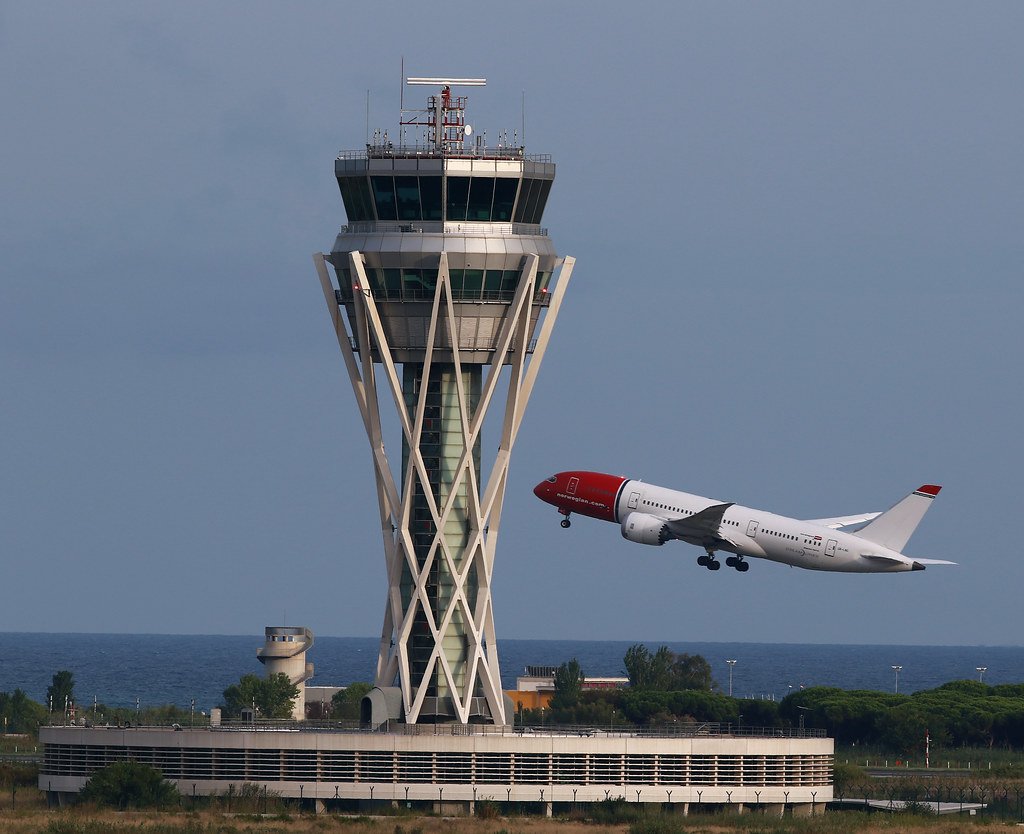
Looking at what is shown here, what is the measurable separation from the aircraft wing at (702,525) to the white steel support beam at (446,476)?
18.8m

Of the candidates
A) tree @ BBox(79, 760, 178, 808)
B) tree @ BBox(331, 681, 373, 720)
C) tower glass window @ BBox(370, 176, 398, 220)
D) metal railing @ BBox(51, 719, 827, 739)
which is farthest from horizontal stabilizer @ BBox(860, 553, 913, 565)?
tree @ BBox(331, 681, 373, 720)

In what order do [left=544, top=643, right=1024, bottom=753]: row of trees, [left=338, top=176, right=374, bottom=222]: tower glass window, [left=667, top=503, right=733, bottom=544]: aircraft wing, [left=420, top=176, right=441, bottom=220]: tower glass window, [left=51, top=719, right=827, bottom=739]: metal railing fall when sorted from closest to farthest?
[left=51, top=719, right=827, bottom=739]: metal railing, [left=420, top=176, right=441, bottom=220]: tower glass window, [left=338, top=176, right=374, bottom=222]: tower glass window, [left=667, top=503, right=733, bottom=544]: aircraft wing, [left=544, top=643, right=1024, bottom=753]: row of trees

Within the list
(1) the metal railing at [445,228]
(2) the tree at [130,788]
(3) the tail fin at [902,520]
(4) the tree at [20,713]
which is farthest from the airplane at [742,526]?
(4) the tree at [20,713]

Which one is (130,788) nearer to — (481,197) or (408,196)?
(408,196)

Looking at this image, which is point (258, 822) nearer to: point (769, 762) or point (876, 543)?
point (769, 762)

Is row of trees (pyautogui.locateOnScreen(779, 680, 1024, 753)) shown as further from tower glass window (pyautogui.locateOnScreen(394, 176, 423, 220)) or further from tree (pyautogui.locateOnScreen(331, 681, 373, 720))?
tower glass window (pyautogui.locateOnScreen(394, 176, 423, 220))

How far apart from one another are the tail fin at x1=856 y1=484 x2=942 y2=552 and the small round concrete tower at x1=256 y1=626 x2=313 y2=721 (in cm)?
5700

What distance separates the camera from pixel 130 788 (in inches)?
4134

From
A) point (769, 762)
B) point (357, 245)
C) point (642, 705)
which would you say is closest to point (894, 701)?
point (642, 705)

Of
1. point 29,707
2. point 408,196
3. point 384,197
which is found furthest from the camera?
point 29,707

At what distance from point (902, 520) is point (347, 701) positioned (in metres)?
67.6

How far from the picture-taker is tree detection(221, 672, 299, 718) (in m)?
163

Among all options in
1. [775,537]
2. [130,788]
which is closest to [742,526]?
[775,537]

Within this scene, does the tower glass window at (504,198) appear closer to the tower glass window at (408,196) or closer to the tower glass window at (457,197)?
the tower glass window at (457,197)
